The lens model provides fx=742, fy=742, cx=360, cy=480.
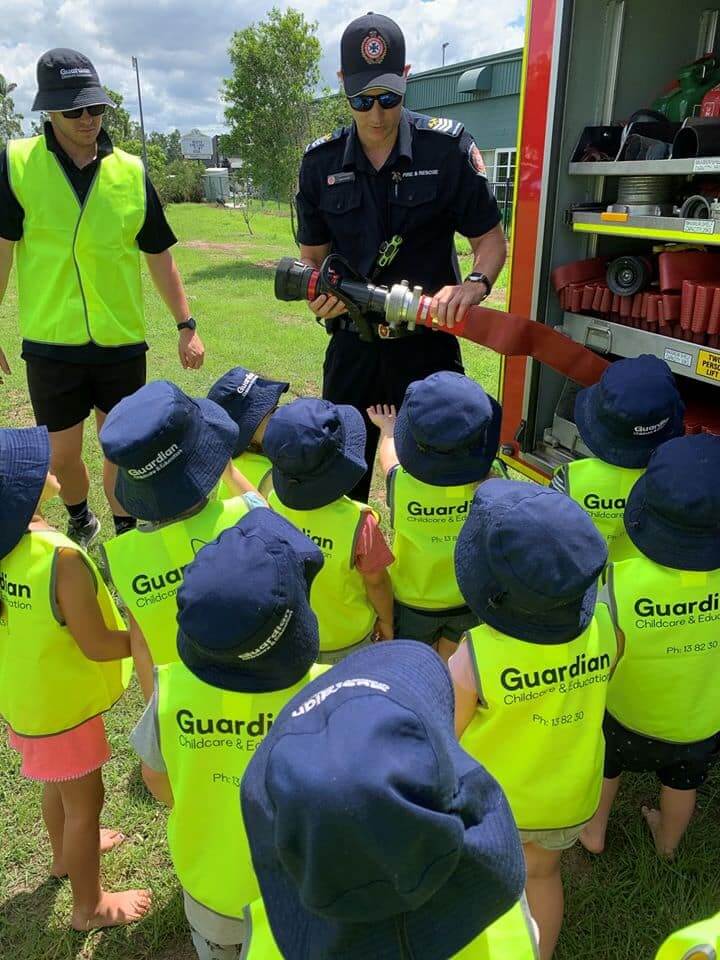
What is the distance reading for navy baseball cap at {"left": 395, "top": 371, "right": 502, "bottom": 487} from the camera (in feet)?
7.04

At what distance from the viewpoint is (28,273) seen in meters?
3.29

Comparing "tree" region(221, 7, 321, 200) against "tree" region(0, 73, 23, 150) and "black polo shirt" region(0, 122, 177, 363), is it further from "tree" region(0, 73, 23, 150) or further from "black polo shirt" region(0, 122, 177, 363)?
"tree" region(0, 73, 23, 150)

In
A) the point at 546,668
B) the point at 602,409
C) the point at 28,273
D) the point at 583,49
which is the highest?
the point at 583,49

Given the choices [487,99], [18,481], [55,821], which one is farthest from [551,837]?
[487,99]

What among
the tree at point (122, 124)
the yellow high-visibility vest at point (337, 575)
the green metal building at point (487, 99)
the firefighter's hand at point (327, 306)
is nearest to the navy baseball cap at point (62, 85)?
the firefighter's hand at point (327, 306)

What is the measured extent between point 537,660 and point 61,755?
1218 mm

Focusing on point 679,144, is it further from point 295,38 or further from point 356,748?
point 295,38

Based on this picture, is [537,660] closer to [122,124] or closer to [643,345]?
[643,345]

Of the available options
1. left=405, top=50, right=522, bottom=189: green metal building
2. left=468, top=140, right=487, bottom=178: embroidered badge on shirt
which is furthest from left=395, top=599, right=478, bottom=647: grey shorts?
left=405, top=50, right=522, bottom=189: green metal building

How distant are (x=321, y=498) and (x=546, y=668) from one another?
0.86 m

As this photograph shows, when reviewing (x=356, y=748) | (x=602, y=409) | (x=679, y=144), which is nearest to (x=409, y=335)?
(x=602, y=409)

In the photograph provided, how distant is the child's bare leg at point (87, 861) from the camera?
74.5 inches

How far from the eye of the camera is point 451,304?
2705mm

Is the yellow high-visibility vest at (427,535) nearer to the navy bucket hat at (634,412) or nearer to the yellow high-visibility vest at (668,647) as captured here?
the navy bucket hat at (634,412)
